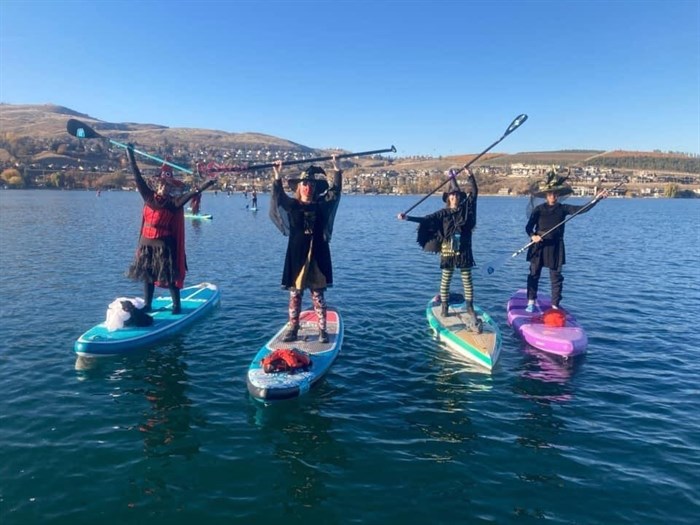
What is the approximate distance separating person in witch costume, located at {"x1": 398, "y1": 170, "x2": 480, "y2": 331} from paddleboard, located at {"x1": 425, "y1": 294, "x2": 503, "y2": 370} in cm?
35

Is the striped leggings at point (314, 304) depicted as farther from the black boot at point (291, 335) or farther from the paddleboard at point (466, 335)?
the paddleboard at point (466, 335)

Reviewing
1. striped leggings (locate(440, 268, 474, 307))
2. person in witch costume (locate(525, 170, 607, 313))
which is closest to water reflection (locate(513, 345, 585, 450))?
striped leggings (locate(440, 268, 474, 307))

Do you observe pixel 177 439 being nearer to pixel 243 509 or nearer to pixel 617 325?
A: pixel 243 509

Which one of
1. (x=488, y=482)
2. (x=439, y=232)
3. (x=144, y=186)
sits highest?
(x=144, y=186)

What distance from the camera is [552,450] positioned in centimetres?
813

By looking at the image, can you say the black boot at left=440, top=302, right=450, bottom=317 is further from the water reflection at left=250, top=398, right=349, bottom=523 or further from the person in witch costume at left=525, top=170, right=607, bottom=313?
the water reflection at left=250, top=398, right=349, bottom=523

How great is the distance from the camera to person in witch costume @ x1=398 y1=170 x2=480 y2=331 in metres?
12.9

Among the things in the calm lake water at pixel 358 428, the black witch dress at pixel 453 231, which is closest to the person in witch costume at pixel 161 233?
the calm lake water at pixel 358 428

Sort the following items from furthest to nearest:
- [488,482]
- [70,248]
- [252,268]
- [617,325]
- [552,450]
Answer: [70,248], [252,268], [617,325], [552,450], [488,482]

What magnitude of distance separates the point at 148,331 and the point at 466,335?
8.57 meters

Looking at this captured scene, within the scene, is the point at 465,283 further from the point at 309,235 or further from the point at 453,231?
the point at 309,235

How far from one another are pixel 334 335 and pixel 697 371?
366 inches

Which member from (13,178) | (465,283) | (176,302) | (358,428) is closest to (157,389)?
(176,302)

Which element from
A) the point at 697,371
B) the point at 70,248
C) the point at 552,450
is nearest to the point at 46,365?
the point at 552,450
